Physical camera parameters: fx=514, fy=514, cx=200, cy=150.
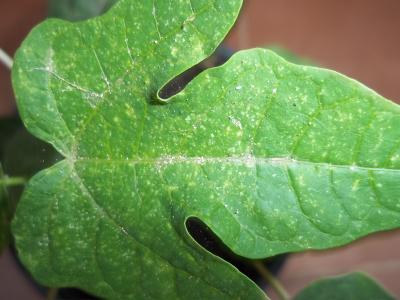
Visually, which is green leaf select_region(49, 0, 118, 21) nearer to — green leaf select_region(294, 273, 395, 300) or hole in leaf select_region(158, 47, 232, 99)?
hole in leaf select_region(158, 47, 232, 99)

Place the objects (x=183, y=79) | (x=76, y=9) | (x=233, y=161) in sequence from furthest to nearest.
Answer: (x=76, y=9) < (x=183, y=79) < (x=233, y=161)

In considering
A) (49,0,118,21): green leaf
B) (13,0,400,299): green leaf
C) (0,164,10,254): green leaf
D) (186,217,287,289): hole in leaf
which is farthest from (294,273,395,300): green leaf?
(49,0,118,21): green leaf

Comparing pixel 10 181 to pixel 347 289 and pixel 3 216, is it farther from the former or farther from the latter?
pixel 347 289

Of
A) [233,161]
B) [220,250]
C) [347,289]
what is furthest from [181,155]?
[347,289]

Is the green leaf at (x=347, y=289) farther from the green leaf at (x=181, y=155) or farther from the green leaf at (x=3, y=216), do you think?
the green leaf at (x=3, y=216)

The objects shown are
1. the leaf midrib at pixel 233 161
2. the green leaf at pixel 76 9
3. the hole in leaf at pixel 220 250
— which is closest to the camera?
the leaf midrib at pixel 233 161

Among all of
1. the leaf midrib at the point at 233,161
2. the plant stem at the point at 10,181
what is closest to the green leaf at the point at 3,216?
the plant stem at the point at 10,181
